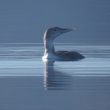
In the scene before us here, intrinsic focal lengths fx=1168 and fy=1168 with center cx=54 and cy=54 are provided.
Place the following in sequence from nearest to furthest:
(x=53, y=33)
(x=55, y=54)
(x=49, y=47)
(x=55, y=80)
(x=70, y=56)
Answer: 1. (x=55, y=80)
2. (x=70, y=56)
3. (x=55, y=54)
4. (x=49, y=47)
5. (x=53, y=33)

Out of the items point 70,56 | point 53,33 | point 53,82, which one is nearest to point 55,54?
point 70,56

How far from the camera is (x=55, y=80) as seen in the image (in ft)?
52.7

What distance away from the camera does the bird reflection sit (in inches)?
596

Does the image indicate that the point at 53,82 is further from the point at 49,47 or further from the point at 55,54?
the point at 49,47

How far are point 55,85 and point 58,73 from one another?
1701 mm

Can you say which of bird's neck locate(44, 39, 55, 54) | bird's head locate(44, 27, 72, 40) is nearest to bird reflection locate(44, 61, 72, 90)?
bird's neck locate(44, 39, 55, 54)

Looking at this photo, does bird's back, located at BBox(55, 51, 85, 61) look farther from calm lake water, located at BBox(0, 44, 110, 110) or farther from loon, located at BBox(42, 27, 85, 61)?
calm lake water, located at BBox(0, 44, 110, 110)

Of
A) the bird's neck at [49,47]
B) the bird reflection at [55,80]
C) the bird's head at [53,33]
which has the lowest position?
the bird reflection at [55,80]

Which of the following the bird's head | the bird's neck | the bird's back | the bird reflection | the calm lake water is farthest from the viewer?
the bird's head

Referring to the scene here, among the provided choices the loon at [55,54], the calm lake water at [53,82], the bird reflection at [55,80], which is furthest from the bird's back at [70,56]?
the bird reflection at [55,80]

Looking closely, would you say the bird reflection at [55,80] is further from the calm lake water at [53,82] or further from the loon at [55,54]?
the loon at [55,54]

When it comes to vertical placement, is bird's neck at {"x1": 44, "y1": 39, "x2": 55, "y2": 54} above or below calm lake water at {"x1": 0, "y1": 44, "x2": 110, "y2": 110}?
above

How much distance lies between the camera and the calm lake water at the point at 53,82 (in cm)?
1331

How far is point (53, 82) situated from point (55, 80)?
338 mm
